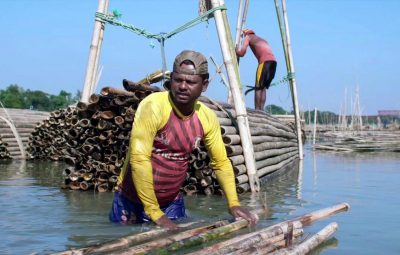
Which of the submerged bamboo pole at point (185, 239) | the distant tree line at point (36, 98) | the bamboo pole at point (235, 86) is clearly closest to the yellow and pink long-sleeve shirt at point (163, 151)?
the submerged bamboo pole at point (185, 239)

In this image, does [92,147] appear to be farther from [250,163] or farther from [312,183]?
[312,183]

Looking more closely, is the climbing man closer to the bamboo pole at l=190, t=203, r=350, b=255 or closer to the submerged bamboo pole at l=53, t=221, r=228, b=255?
the bamboo pole at l=190, t=203, r=350, b=255

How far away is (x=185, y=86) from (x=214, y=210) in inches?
114

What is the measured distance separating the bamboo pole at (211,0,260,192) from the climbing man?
366 centimetres

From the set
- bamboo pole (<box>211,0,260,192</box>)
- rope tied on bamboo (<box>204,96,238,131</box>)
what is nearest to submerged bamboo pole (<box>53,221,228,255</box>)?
bamboo pole (<box>211,0,260,192</box>)

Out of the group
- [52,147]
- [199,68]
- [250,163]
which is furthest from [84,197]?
[52,147]

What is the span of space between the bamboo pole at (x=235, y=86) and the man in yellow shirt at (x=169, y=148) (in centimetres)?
347

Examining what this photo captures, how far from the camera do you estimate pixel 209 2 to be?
30.6 feet

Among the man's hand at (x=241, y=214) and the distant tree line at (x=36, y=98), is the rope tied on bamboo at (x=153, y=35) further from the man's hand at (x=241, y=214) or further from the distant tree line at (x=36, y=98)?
Result: the distant tree line at (x=36, y=98)

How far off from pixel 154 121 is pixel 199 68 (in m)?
0.58

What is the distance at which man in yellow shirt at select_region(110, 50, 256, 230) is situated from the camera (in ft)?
15.5

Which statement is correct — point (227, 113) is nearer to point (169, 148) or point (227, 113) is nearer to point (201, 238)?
point (169, 148)

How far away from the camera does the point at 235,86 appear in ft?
29.7

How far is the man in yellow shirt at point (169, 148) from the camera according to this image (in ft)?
15.5
